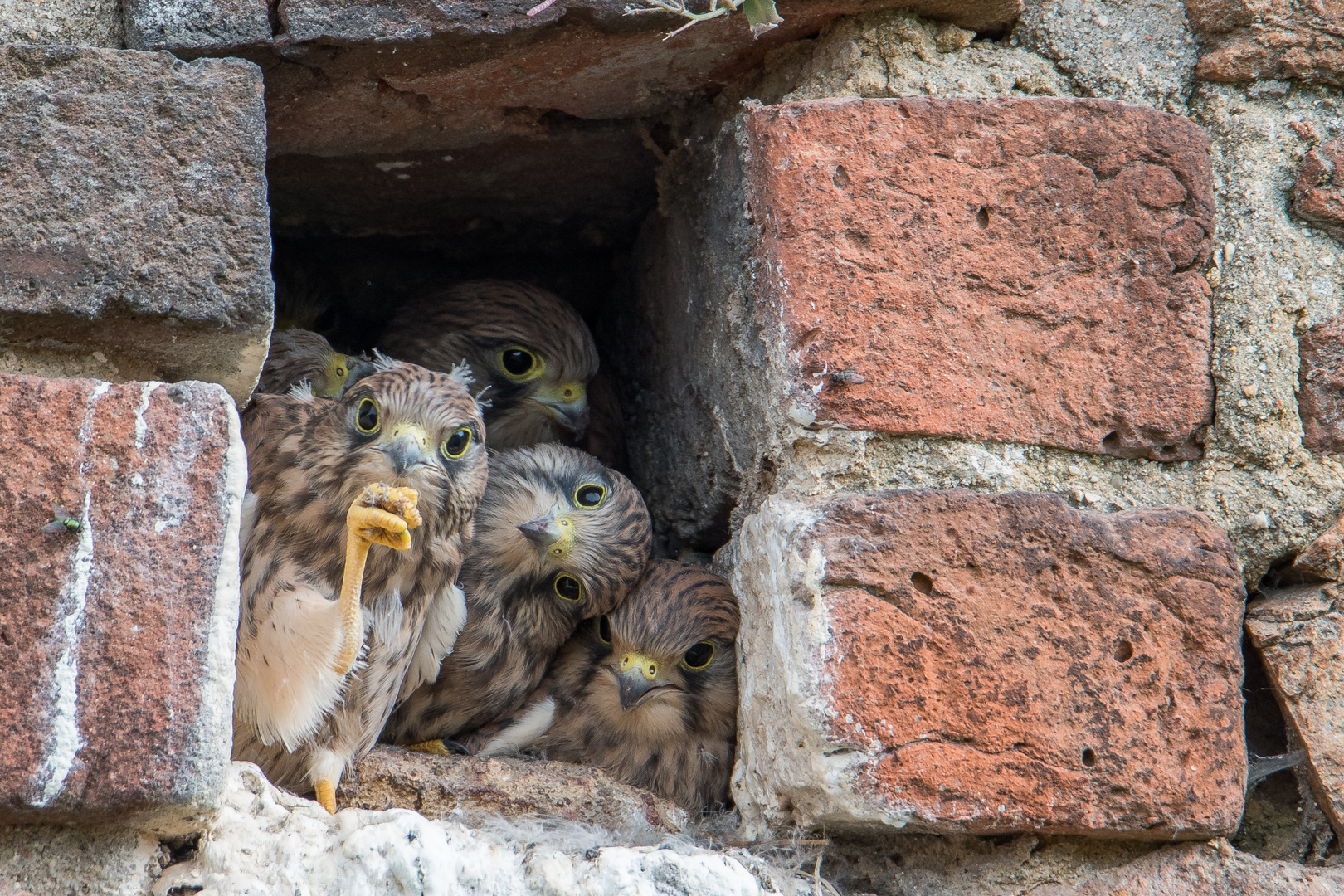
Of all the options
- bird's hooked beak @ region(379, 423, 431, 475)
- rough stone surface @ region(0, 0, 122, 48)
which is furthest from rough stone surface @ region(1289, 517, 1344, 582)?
rough stone surface @ region(0, 0, 122, 48)

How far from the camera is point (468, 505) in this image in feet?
7.39

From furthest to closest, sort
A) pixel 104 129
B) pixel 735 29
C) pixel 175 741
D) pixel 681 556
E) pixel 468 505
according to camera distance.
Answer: pixel 681 556 < pixel 468 505 < pixel 735 29 < pixel 104 129 < pixel 175 741

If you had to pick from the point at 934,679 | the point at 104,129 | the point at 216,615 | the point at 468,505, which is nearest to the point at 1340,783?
the point at 934,679

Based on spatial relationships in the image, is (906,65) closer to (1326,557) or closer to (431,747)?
(1326,557)

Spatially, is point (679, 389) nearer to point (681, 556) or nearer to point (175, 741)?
point (681, 556)

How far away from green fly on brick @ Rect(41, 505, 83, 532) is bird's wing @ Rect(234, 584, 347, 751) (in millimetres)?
485

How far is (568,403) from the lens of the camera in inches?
119

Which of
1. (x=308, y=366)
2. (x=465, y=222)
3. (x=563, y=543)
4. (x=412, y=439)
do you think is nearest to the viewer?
(x=412, y=439)

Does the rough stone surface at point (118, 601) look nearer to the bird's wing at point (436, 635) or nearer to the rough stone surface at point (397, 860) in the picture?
the rough stone surface at point (397, 860)

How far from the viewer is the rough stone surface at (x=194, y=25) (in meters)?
1.84

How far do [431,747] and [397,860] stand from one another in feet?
2.76

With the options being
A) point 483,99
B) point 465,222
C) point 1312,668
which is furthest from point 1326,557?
point 465,222

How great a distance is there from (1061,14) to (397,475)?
1369mm

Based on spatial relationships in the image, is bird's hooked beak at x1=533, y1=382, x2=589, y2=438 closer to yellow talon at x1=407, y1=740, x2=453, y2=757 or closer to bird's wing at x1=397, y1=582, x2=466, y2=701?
bird's wing at x1=397, y1=582, x2=466, y2=701
